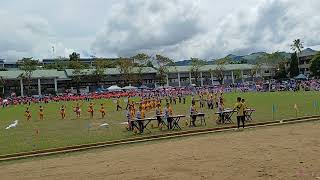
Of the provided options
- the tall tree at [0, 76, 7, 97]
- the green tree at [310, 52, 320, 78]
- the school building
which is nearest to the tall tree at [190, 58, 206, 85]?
the school building

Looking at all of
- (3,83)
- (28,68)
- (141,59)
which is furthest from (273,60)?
(3,83)

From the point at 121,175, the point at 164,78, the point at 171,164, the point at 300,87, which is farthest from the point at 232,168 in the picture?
the point at 164,78

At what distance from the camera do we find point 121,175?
11.4 meters

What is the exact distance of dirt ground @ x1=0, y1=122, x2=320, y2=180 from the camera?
11004mm

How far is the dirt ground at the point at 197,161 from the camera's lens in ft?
36.1

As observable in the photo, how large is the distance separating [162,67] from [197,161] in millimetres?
113667

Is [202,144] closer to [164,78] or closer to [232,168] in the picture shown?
[232,168]

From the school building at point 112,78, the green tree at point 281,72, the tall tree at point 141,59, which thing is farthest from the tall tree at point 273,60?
the tall tree at point 141,59

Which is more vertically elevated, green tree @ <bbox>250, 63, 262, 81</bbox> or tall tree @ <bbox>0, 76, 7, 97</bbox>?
green tree @ <bbox>250, 63, 262, 81</bbox>

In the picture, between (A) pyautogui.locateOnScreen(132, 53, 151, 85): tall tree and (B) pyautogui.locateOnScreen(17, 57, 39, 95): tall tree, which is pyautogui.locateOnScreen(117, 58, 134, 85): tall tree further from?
(B) pyautogui.locateOnScreen(17, 57, 39, 95): tall tree

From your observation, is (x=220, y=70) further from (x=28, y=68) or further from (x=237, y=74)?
(x=28, y=68)

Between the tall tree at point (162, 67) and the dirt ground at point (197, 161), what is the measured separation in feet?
352

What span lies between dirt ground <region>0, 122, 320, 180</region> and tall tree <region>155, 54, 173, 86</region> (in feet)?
352

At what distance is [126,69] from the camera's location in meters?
→ 115
